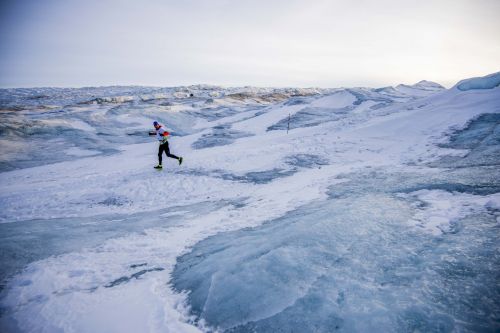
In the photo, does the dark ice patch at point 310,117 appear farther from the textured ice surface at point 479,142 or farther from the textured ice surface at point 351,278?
Result: the textured ice surface at point 351,278

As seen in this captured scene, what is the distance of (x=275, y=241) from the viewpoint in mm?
4969

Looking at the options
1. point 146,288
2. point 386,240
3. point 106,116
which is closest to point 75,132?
point 106,116

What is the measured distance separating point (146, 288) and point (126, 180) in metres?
7.99

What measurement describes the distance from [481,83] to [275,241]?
60.0 feet

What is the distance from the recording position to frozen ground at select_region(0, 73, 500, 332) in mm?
3398

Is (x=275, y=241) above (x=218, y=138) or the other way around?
the other way around

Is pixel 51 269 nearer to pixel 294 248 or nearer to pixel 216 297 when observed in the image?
pixel 216 297

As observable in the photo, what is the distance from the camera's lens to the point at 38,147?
2106 cm

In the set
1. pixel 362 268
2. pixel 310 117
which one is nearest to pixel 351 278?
pixel 362 268

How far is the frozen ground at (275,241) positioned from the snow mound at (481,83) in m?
2.83

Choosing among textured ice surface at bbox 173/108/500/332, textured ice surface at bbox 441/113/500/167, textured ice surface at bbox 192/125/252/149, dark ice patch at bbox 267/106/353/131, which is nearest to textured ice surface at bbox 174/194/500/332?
textured ice surface at bbox 173/108/500/332

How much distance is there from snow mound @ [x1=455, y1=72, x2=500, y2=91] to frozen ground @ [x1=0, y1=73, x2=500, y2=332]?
2834 mm

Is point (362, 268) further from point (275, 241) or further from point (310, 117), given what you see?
point (310, 117)

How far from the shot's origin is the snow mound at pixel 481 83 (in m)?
16.1
